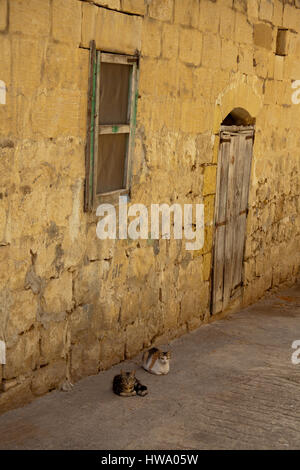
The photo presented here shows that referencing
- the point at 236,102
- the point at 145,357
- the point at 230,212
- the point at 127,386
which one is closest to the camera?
the point at 127,386

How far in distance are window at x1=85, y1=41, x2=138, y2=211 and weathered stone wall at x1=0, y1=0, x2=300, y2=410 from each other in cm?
9

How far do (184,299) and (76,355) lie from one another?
1.87 meters

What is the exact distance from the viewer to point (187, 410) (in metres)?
5.25

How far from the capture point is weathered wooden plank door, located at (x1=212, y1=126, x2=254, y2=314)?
7.58 m

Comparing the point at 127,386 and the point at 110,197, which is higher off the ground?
the point at 110,197

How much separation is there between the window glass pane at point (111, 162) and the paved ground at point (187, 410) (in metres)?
1.69

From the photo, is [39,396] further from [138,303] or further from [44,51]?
[44,51]

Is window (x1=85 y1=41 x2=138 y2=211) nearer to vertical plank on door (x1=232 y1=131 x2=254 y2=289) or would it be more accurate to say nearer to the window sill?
the window sill

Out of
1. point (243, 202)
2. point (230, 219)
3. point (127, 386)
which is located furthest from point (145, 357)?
point (243, 202)

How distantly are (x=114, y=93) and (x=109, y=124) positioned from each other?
0.27 m

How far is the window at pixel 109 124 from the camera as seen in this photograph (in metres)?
5.29

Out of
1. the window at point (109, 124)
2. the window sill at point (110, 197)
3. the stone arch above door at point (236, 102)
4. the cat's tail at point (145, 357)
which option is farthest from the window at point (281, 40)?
the cat's tail at point (145, 357)

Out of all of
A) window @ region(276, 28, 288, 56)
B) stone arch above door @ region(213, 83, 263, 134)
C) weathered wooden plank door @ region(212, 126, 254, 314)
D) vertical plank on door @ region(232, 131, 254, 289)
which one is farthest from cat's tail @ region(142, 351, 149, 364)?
window @ region(276, 28, 288, 56)

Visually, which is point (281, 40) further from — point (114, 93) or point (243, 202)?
point (114, 93)
